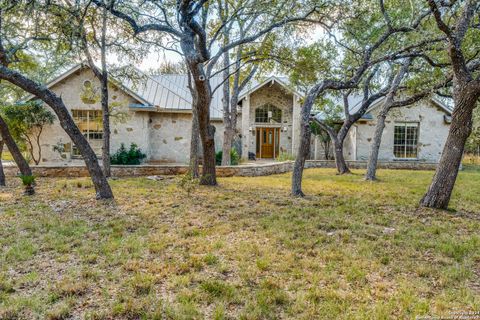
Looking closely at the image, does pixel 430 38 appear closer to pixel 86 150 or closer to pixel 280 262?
pixel 280 262

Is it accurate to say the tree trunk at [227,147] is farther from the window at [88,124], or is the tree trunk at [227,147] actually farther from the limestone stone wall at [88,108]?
the window at [88,124]

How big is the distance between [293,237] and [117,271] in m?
2.43

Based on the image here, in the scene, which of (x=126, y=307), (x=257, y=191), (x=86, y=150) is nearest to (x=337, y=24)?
(x=257, y=191)

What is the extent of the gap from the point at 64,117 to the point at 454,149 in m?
8.05

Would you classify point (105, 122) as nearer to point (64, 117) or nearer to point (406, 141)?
point (64, 117)

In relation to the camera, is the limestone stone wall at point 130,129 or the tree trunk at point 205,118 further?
the limestone stone wall at point 130,129

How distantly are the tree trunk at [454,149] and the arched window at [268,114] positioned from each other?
13.5 meters

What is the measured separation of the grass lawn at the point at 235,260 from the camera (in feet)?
9.16

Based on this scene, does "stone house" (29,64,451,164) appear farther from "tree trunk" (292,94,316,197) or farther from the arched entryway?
"tree trunk" (292,94,316,197)

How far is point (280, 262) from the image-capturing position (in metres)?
3.75

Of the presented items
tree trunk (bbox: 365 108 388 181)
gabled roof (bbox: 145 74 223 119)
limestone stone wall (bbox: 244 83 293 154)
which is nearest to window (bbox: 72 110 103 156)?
gabled roof (bbox: 145 74 223 119)

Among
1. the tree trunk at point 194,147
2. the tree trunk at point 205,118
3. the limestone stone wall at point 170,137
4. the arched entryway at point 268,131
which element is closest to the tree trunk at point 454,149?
the tree trunk at point 205,118

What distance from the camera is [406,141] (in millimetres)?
18953

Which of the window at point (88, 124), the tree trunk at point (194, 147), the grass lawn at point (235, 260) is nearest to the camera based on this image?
the grass lawn at point (235, 260)
